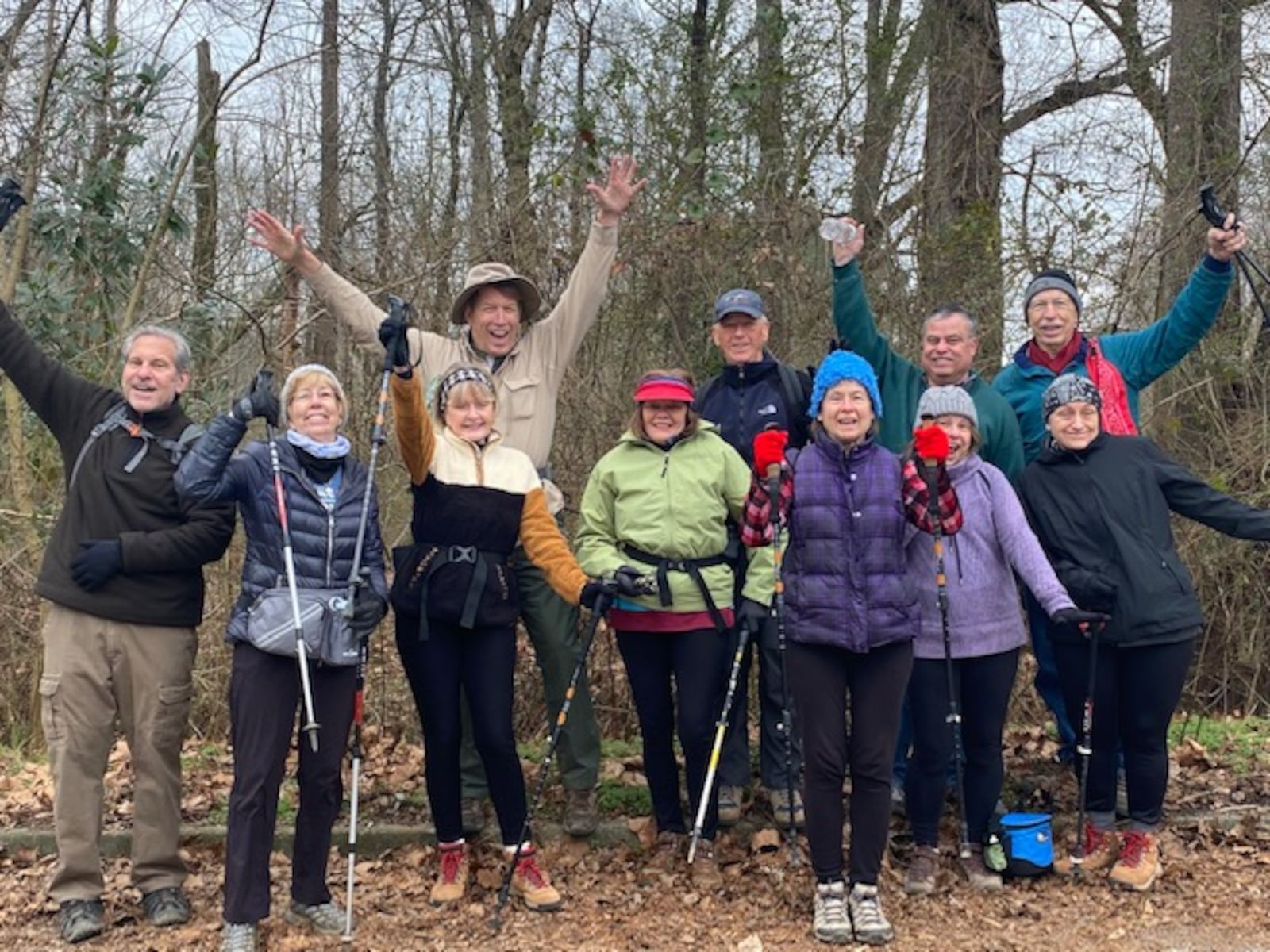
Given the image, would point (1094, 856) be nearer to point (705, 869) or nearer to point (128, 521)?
point (705, 869)

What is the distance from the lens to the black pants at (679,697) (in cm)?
470

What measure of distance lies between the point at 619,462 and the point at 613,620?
646mm

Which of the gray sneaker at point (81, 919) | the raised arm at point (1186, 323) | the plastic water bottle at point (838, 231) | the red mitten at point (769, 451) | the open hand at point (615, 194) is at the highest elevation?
the open hand at point (615, 194)

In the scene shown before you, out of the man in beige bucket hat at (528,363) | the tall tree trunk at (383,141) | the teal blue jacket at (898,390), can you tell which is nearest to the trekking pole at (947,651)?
the teal blue jacket at (898,390)

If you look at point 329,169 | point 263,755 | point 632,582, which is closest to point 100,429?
point 263,755

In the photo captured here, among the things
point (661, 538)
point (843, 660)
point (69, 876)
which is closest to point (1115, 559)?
point (843, 660)

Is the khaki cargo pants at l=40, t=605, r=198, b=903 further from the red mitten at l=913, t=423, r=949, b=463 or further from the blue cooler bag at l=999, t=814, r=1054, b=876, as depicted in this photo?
the blue cooler bag at l=999, t=814, r=1054, b=876

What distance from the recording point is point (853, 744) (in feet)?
14.3

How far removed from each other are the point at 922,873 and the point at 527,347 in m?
2.75

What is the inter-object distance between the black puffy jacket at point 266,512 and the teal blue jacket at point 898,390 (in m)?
2.41

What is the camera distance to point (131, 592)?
4379mm

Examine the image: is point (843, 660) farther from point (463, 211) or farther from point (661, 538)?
point (463, 211)

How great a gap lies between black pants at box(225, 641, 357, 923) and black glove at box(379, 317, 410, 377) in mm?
1151

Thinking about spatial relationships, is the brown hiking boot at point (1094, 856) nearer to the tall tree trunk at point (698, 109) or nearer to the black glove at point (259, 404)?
the black glove at point (259, 404)
